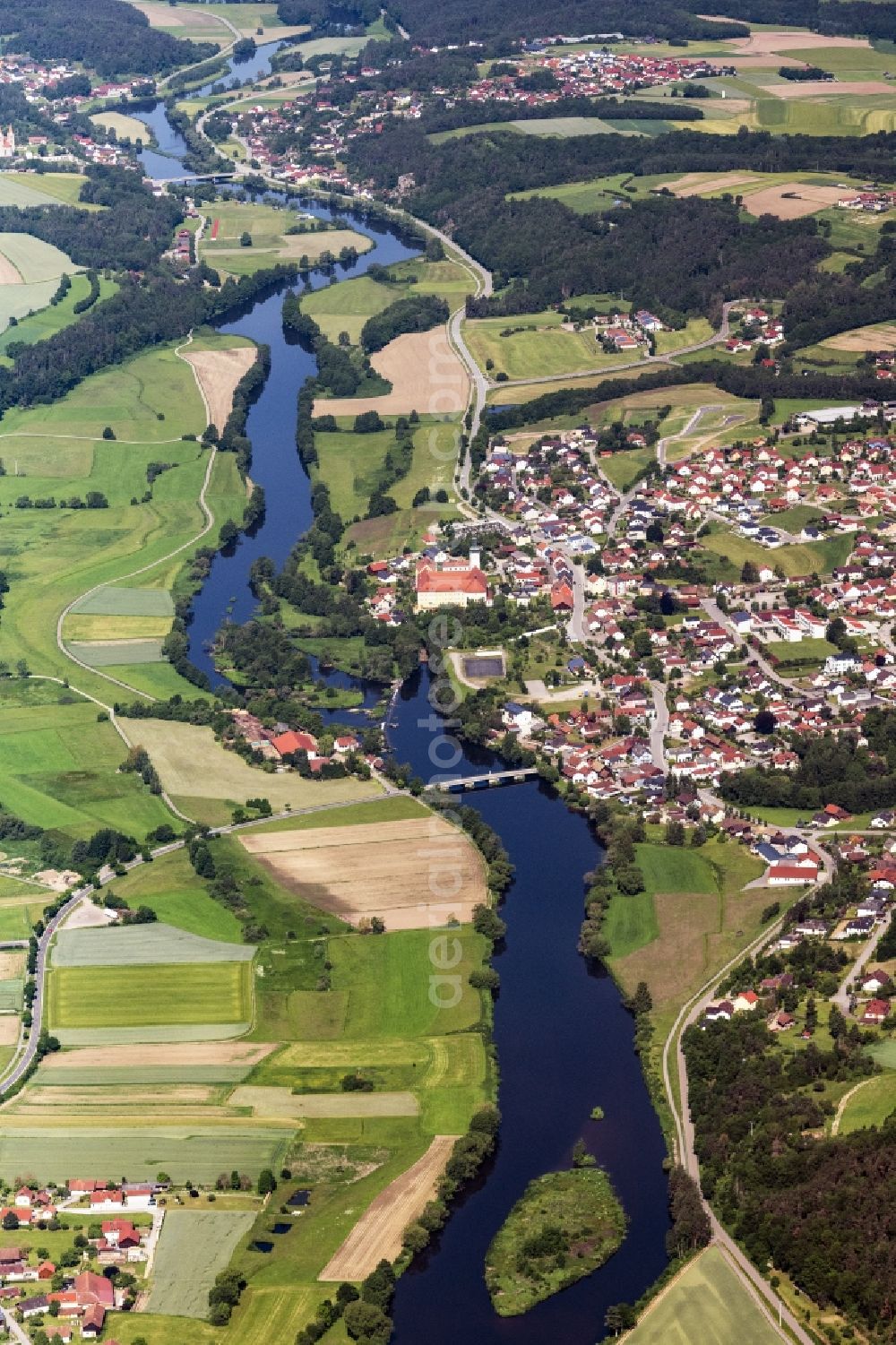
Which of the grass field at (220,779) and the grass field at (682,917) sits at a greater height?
the grass field at (682,917)

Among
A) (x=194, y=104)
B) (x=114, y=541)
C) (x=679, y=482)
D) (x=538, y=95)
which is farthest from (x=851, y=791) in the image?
(x=194, y=104)

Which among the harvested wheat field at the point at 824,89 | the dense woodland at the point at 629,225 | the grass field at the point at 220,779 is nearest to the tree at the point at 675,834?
the grass field at the point at 220,779

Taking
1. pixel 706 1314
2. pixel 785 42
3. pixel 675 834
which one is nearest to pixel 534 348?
pixel 675 834

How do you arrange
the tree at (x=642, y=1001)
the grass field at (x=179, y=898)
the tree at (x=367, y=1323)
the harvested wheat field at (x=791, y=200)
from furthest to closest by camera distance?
the harvested wheat field at (x=791, y=200)
the grass field at (x=179, y=898)
the tree at (x=642, y=1001)
the tree at (x=367, y=1323)

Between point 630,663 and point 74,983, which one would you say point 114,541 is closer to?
point 630,663

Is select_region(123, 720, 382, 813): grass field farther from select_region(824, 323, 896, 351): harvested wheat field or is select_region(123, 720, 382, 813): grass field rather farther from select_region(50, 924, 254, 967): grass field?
select_region(824, 323, 896, 351): harvested wheat field

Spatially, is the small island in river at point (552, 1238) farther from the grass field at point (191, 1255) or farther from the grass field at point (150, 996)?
the grass field at point (150, 996)
